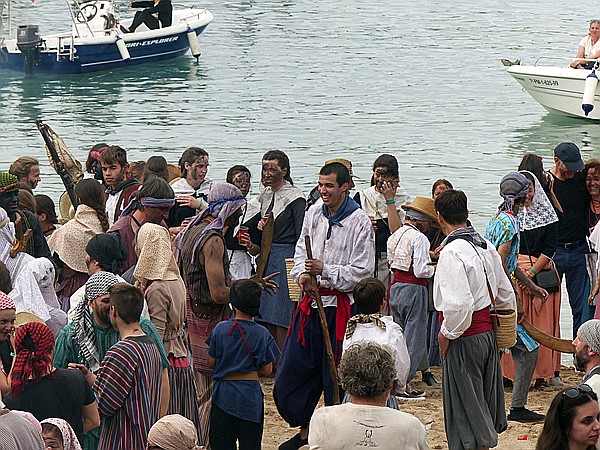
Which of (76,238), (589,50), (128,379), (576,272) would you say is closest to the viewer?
(128,379)

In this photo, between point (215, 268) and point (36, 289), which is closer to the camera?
point (36, 289)

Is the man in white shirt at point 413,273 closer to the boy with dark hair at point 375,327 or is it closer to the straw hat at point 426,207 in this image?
the straw hat at point 426,207

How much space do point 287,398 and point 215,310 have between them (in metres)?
0.75

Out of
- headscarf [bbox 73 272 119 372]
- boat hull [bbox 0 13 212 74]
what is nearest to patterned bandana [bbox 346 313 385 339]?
headscarf [bbox 73 272 119 372]

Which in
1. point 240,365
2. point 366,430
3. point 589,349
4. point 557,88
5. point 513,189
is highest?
point 513,189

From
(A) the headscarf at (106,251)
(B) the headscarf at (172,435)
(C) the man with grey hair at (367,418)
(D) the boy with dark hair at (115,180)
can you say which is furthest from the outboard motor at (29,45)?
(C) the man with grey hair at (367,418)

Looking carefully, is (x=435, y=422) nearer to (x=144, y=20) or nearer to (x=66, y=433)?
(x=66, y=433)

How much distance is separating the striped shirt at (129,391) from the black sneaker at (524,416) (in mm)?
2909

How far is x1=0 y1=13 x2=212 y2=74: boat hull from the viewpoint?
1248 inches

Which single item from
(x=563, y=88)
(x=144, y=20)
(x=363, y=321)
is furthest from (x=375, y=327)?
(x=144, y=20)

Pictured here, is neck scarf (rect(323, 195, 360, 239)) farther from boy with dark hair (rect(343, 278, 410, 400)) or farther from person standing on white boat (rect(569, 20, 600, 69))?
person standing on white boat (rect(569, 20, 600, 69))

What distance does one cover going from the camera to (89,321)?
228 inches

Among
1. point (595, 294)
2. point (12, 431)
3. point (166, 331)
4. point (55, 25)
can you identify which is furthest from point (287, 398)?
point (55, 25)

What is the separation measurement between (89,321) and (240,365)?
113cm
